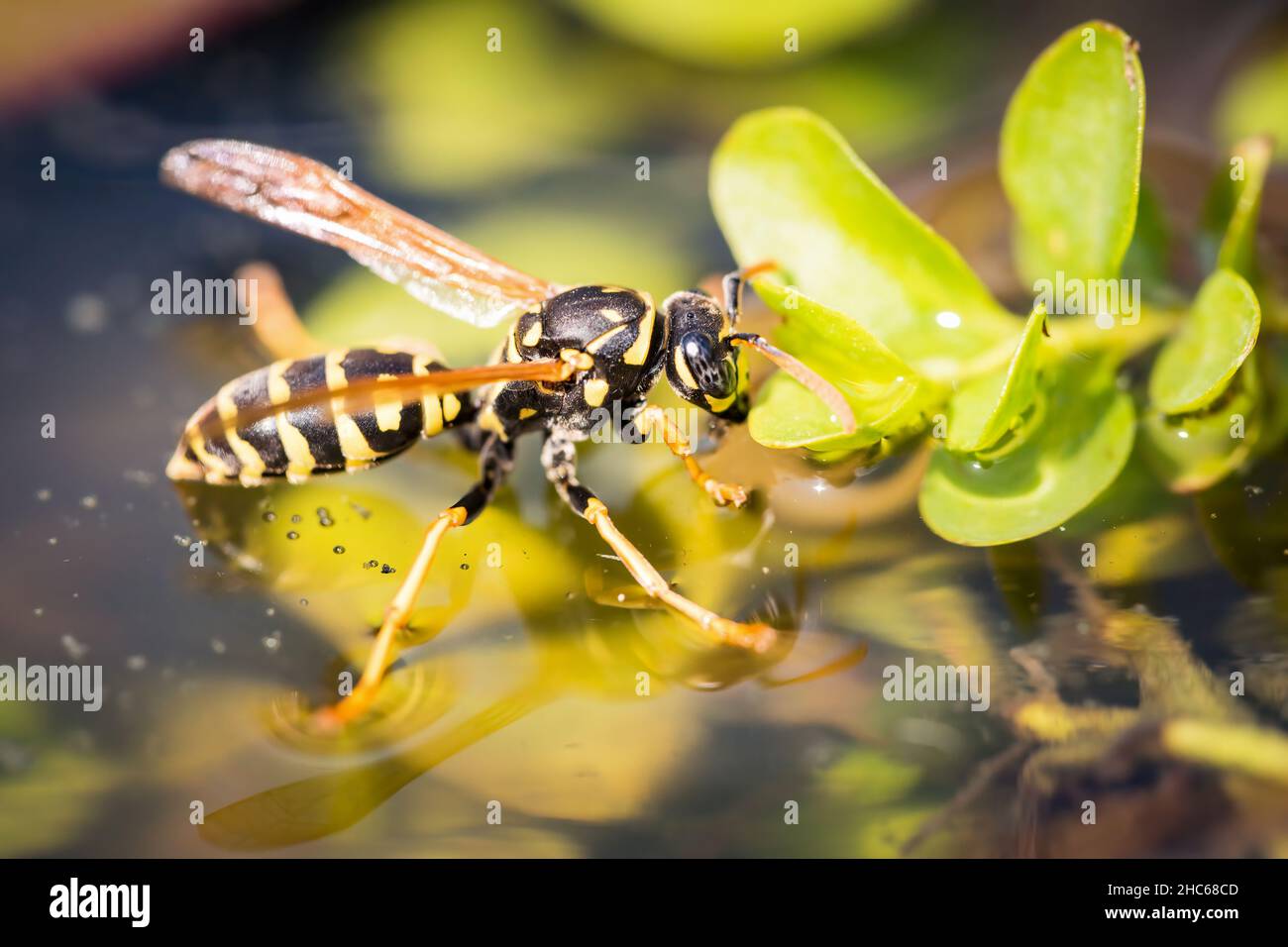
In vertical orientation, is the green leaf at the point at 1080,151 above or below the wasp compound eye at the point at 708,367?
above

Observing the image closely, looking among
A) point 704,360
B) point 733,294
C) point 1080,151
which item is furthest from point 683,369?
point 1080,151

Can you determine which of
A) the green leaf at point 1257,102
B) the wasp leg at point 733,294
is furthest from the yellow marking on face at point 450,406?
the green leaf at point 1257,102

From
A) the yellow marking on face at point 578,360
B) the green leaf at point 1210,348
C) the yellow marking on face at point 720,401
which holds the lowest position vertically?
the green leaf at point 1210,348

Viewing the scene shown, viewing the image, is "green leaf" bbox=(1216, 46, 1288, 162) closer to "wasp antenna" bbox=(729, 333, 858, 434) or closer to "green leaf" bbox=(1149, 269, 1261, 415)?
"green leaf" bbox=(1149, 269, 1261, 415)

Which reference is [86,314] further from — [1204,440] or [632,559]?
[1204,440]

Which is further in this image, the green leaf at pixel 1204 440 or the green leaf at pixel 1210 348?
the green leaf at pixel 1204 440

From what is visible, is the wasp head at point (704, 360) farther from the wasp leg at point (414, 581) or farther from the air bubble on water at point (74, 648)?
the air bubble on water at point (74, 648)

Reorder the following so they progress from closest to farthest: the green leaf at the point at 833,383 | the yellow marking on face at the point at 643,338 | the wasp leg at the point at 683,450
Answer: the green leaf at the point at 833,383, the wasp leg at the point at 683,450, the yellow marking on face at the point at 643,338
